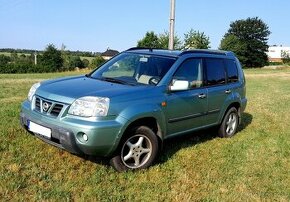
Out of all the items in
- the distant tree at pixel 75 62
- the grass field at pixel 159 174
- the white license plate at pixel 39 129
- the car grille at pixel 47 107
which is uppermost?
the car grille at pixel 47 107

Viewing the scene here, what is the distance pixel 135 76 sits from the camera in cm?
606

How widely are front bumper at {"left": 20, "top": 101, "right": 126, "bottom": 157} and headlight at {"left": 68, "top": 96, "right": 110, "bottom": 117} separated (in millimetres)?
88

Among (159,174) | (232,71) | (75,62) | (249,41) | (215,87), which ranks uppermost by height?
(249,41)

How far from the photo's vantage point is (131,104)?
5.12 meters

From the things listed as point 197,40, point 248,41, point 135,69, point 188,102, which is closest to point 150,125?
point 188,102

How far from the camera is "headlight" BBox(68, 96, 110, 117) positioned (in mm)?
4836

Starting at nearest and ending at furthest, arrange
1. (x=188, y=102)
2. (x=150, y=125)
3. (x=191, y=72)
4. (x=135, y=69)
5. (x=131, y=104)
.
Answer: (x=131, y=104) < (x=150, y=125) < (x=188, y=102) < (x=135, y=69) < (x=191, y=72)

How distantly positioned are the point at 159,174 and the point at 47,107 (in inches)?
68.3

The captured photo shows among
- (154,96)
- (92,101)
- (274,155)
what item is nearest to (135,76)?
(154,96)

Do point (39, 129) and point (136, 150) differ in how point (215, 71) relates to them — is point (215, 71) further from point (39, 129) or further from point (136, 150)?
point (39, 129)

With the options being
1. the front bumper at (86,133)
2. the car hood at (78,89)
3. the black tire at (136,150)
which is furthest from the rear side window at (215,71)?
the front bumper at (86,133)

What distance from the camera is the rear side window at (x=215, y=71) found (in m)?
6.83

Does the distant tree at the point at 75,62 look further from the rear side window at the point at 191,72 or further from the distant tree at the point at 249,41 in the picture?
the rear side window at the point at 191,72

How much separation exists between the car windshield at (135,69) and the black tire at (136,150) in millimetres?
842
